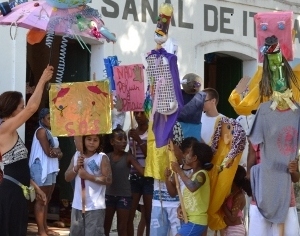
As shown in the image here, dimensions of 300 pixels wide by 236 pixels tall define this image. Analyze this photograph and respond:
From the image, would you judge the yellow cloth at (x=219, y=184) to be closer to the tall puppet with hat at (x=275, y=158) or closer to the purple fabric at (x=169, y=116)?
the purple fabric at (x=169, y=116)

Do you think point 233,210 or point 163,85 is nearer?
point 163,85

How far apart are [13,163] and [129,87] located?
6.88 ft

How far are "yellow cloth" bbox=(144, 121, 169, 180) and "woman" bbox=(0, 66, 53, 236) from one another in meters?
1.57

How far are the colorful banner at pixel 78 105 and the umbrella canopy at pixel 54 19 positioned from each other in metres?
0.55

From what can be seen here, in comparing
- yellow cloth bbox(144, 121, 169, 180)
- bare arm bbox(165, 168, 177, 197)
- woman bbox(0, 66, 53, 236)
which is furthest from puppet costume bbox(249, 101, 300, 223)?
woman bbox(0, 66, 53, 236)

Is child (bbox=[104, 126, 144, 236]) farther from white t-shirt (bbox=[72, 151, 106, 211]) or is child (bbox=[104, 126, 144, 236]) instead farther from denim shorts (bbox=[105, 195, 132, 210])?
white t-shirt (bbox=[72, 151, 106, 211])

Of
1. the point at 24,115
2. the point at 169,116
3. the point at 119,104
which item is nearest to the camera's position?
the point at 24,115

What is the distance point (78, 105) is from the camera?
7.93 meters

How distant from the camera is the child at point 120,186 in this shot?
8664mm

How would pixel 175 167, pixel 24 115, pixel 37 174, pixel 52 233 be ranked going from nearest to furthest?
1. pixel 24 115
2. pixel 175 167
3. pixel 37 174
4. pixel 52 233

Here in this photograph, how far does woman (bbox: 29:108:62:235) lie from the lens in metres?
9.66

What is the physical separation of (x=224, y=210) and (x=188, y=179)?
2.38 feet

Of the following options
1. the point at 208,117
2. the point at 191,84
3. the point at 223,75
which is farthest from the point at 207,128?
the point at 223,75

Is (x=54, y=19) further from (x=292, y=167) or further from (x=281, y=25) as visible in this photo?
(x=292, y=167)
